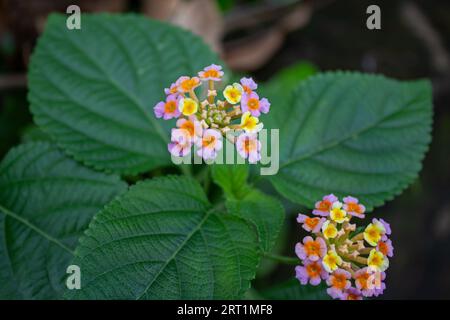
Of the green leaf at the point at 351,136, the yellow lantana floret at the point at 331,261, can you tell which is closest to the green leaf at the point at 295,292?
the green leaf at the point at 351,136

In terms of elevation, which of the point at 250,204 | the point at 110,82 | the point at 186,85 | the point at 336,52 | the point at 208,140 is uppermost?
the point at 336,52

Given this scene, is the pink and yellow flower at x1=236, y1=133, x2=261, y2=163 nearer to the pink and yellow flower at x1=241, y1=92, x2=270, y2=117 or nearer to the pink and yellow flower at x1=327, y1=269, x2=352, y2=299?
Answer: the pink and yellow flower at x1=241, y1=92, x2=270, y2=117

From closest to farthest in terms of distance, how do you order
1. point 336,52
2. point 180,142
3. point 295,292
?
point 180,142 < point 295,292 < point 336,52

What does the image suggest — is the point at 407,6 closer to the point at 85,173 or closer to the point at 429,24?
the point at 429,24

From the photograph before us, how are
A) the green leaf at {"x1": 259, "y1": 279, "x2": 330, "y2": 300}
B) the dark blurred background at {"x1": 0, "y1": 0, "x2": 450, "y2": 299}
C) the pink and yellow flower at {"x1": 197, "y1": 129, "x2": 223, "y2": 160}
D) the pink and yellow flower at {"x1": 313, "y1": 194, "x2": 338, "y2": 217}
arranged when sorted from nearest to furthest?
the pink and yellow flower at {"x1": 197, "y1": 129, "x2": 223, "y2": 160}, the pink and yellow flower at {"x1": 313, "y1": 194, "x2": 338, "y2": 217}, the green leaf at {"x1": 259, "y1": 279, "x2": 330, "y2": 300}, the dark blurred background at {"x1": 0, "y1": 0, "x2": 450, "y2": 299}

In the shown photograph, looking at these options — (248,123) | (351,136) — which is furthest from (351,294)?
(351,136)

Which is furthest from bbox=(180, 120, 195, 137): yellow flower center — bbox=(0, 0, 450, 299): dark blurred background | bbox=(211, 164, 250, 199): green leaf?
bbox=(0, 0, 450, 299): dark blurred background

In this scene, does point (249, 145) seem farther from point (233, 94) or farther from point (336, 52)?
point (336, 52)
